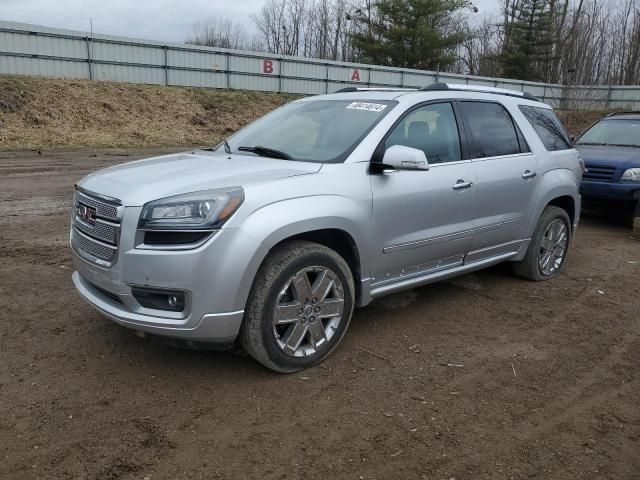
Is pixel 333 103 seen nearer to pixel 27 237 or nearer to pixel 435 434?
pixel 435 434

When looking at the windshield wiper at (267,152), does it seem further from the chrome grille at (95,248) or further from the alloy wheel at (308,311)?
the chrome grille at (95,248)

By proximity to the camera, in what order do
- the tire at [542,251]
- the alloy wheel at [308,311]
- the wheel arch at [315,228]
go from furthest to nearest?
the tire at [542,251], the alloy wheel at [308,311], the wheel arch at [315,228]

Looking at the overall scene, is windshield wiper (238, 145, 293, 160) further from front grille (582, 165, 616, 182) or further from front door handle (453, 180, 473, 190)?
front grille (582, 165, 616, 182)

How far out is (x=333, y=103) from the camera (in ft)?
15.3

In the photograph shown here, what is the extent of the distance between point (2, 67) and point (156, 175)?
71.4 feet

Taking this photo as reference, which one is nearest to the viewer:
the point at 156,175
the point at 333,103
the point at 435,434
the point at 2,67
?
the point at 435,434

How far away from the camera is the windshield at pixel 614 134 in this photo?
940 centimetres

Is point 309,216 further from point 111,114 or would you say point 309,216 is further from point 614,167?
point 111,114

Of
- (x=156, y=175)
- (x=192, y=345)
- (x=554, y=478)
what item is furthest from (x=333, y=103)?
(x=554, y=478)

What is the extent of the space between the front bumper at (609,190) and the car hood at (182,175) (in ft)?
20.5

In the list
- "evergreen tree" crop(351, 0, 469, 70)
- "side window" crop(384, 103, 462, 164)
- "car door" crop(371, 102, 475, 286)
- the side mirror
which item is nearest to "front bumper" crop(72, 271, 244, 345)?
"car door" crop(371, 102, 475, 286)

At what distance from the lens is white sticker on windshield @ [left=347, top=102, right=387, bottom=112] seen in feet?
14.0

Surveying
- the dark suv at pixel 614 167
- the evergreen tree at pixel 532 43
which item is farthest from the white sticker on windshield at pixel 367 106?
the evergreen tree at pixel 532 43

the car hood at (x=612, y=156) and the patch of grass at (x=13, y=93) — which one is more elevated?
the patch of grass at (x=13, y=93)
